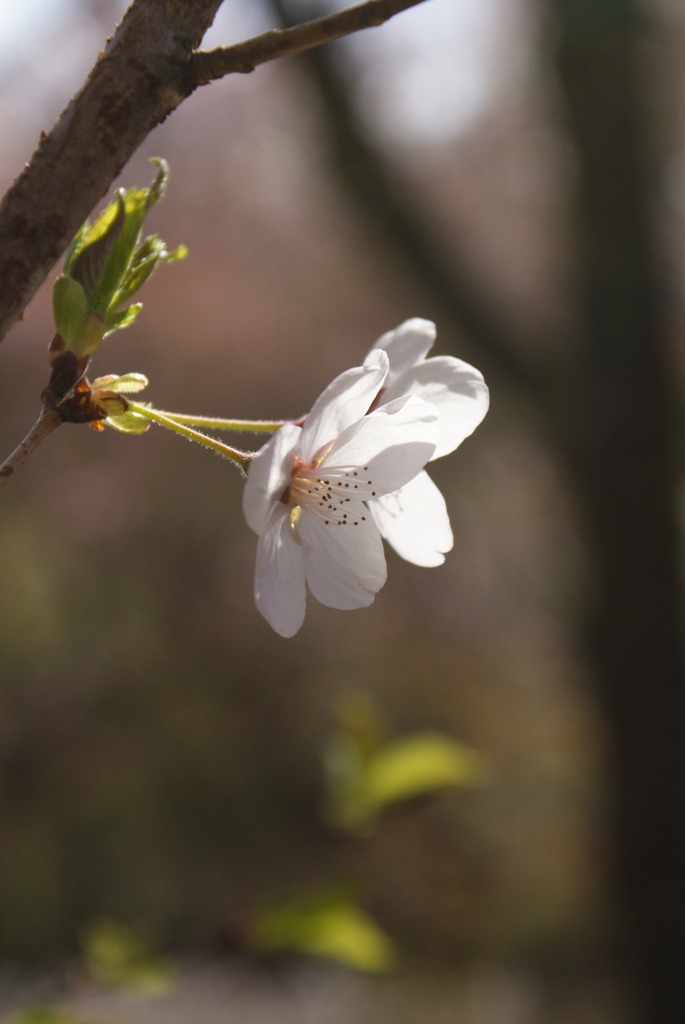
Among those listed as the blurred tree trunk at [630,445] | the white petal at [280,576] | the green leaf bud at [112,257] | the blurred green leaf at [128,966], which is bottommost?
the blurred green leaf at [128,966]

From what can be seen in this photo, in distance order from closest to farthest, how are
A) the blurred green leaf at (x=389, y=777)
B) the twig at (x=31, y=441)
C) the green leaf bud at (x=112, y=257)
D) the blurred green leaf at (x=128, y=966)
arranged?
the twig at (x=31, y=441)
the green leaf bud at (x=112, y=257)
the blurred green leaf at (x=128, y=966)
the blurred green leaf at (x=389, y=777)

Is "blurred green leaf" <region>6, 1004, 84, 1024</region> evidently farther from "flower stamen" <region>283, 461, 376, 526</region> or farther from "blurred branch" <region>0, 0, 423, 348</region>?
"blurred branch" <region>0, 0, 423, 348</region>

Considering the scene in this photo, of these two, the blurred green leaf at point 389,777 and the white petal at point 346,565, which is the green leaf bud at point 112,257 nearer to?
the white petal at point 346,565

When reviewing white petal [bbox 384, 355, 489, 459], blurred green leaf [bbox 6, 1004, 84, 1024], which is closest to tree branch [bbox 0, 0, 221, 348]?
Result: white petal [bbox 384, 355, 489, 459]

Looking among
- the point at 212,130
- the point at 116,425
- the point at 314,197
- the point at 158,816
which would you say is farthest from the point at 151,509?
the point at 116,425

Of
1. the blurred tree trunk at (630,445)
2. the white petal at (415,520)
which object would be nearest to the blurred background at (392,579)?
the blurred tree trunk at (630,445)

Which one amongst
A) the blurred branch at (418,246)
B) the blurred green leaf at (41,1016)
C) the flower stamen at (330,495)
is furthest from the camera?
the blurred branch at (418,246)
